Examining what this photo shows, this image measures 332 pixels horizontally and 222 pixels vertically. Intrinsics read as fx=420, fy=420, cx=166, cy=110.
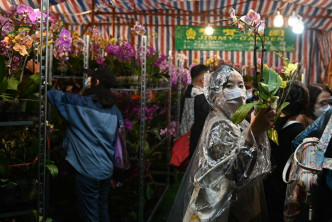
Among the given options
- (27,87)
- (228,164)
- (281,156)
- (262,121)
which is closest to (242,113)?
(262,121)

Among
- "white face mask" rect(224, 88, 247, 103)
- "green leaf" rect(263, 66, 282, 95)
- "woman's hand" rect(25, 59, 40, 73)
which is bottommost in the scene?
"white face mask" rect(224, 88, 247, 103)

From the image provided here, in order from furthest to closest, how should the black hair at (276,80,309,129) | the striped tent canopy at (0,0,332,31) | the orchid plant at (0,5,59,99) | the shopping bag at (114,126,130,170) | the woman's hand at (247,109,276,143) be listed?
1. the striped tent canopy at (0,0,332,31)
2. the shopping bag at (114,126,130,170)
3. the black hair at (276,80,309,129)
4. the orchid plant at (0,5,59,99)
5. the woman's hand at (247,109,276,143)

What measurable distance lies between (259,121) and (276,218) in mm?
960

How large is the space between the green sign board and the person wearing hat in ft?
25.3

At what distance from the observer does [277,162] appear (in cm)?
264

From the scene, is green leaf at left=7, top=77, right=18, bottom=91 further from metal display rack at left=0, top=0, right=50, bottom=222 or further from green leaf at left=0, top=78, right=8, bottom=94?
metal display rack at left=0, top=0, right=50, bottom=222

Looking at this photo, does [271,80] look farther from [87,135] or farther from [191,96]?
[191,96]

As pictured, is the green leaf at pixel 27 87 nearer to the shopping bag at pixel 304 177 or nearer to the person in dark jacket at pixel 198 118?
the shopping bag at pixel 304 177

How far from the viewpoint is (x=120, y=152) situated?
11.5ft

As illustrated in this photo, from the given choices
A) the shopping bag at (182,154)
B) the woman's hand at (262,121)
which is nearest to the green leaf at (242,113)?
the woman's hand at (262,121)

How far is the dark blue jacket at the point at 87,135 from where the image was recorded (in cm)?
322

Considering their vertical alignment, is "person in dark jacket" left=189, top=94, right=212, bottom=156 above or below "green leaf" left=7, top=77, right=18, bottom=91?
below

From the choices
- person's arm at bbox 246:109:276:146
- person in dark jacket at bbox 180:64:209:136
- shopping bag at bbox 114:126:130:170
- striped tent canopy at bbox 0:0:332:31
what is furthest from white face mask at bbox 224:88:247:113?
striped tent canopy at bbox 0:0:332:31

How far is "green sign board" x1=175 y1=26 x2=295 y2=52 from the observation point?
10719 mm
